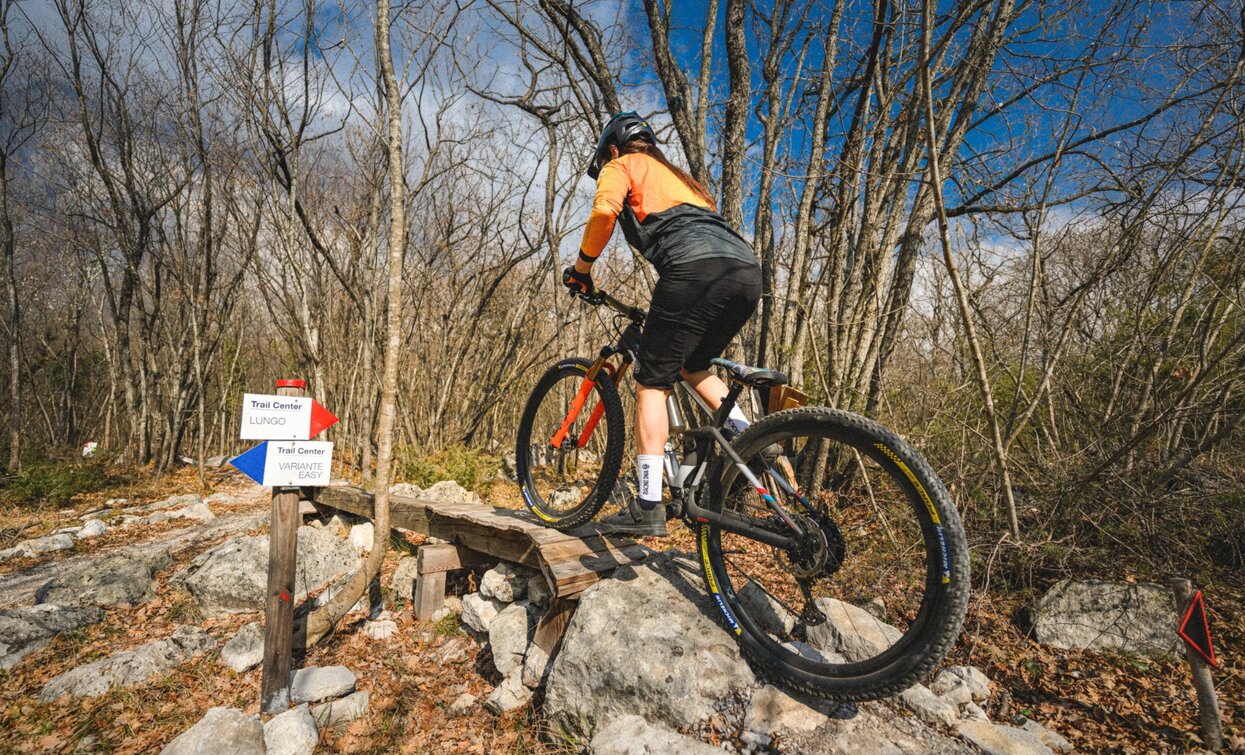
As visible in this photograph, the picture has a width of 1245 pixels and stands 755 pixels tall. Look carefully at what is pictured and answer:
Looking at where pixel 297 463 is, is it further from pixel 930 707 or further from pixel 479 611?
pixel 930 707

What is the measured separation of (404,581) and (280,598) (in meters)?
1.47

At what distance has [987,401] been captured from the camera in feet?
9.47

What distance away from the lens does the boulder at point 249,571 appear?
13.0ft

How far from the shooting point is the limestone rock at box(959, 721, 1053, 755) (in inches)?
66.8

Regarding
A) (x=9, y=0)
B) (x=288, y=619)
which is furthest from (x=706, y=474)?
(x=9, y=0)

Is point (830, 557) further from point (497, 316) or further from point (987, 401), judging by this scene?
point (497, 316)

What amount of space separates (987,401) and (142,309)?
12169mm

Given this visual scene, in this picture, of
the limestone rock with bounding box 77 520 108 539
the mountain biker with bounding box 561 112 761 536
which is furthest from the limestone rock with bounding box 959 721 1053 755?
the limestone rock with bounding box 77 520 108 539

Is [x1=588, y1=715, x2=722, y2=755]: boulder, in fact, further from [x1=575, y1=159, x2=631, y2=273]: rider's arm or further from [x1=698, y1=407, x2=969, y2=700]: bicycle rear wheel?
[x1=575, y1=159, x2=631, y2=273]: rider's arm

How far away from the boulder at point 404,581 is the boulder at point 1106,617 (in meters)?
3.98

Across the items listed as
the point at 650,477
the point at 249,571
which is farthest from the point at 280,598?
the point at 650,477

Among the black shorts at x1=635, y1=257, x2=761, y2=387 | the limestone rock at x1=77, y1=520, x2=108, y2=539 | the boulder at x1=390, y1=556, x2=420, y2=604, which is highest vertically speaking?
the black shorts at x1=635, y1=257, x2=761, y2=387

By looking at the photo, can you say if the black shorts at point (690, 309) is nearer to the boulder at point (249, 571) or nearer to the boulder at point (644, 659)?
the boulder at point (644, 659)

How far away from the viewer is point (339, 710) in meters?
2.74
